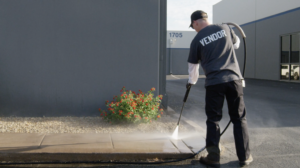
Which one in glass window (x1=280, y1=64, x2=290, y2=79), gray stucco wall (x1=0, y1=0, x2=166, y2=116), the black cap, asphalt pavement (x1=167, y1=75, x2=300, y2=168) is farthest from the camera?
glass window (x1=280, y1=64, x2=290, y2=79)

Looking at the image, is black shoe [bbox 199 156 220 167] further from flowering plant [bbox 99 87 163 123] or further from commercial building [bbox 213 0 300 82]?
commercial building [bbox 213 0 300 82]

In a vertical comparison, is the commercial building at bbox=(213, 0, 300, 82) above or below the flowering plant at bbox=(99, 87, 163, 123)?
above

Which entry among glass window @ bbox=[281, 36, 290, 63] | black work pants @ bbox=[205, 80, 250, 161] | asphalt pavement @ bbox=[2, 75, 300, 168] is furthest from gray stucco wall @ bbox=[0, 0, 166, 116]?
glass window @ bbox=[281, 36, 290, 63]

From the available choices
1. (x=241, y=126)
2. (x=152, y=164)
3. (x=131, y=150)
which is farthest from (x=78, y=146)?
(x=241, y=126)

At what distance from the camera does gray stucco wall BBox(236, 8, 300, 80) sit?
18.8 metres

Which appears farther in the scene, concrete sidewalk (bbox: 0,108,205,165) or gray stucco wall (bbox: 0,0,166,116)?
gray stucco wall (bbox: 0,0,166,116)

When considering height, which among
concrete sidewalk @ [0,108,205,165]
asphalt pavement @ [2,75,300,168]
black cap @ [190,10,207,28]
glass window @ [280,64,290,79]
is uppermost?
black cap @ [190,10,207,28]

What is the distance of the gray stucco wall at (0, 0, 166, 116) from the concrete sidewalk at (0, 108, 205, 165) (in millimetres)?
1588

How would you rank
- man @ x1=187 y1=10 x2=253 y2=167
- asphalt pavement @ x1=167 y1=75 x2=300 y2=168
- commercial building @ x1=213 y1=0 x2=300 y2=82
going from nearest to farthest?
man @ x1=187 y1=10 x2=253 y2=167, asphalt pavement @ x1=167 y1=75 x2=300 y2=168, commercial building @ x1=213 y1=0 x2=300 y2=82

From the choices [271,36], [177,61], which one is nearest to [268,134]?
[271,36]

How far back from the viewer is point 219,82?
374cm

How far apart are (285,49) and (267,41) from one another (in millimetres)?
1990

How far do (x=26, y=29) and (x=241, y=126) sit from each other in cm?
475

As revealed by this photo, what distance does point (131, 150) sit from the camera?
425 cm
